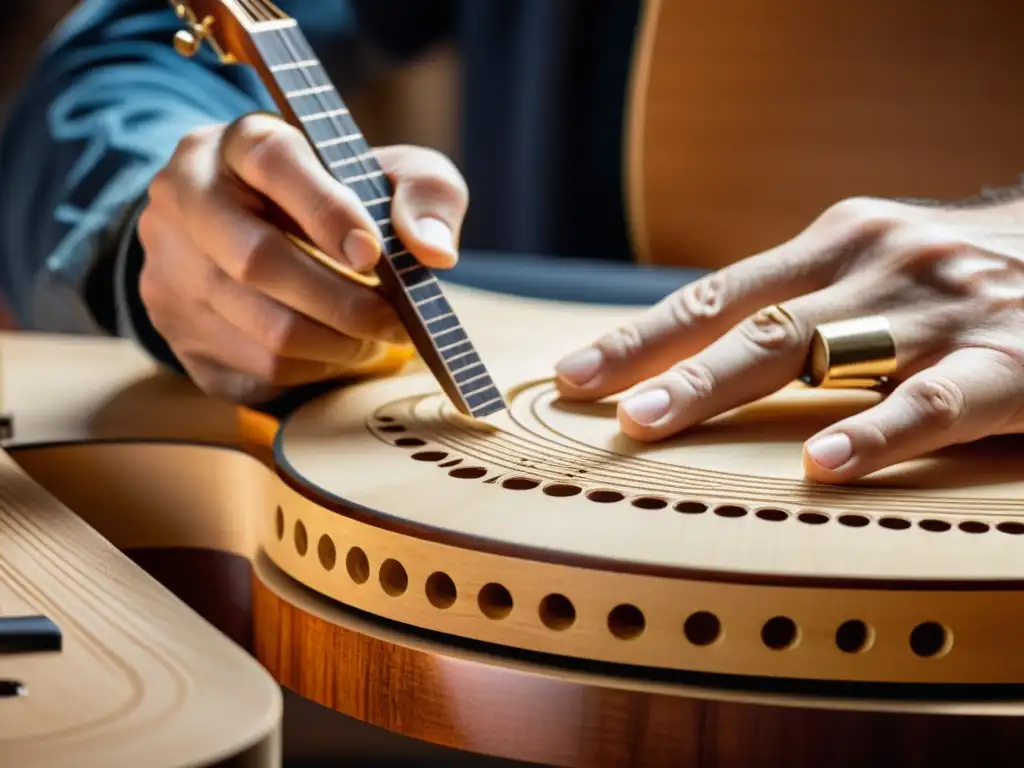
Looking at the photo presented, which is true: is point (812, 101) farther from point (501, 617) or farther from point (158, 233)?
point (501, 617)

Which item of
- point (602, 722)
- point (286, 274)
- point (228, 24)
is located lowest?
point (602, 722)

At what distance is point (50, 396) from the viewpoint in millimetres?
801

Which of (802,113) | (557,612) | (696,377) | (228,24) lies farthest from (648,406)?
(802,113)

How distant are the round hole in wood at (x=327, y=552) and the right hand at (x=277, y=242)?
0.14 meters

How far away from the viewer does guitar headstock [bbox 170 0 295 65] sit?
61 centimetres

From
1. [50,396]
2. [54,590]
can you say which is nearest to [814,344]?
[54,590]

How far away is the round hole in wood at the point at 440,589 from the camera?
473 mm

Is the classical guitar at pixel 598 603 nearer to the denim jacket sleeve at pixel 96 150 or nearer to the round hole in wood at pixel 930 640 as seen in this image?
the round hole in wood at pixel 930 640

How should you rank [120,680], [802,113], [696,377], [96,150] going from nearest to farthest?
[120,680] < [696,377] < [96,150] < [802,113]

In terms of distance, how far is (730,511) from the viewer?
1.61 ft

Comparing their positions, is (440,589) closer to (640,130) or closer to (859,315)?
(859,315)

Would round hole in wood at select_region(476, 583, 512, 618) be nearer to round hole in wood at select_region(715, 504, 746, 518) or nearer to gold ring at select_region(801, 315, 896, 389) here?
round hole in wood at select_region(715, 504, 746, 518)

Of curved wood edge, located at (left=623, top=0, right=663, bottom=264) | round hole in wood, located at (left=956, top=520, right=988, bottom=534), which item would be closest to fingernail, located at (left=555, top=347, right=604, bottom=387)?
round hole in wood, located at (left=956, top=520, right=988, bottom=534)

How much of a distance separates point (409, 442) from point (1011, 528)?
0.84 feet
